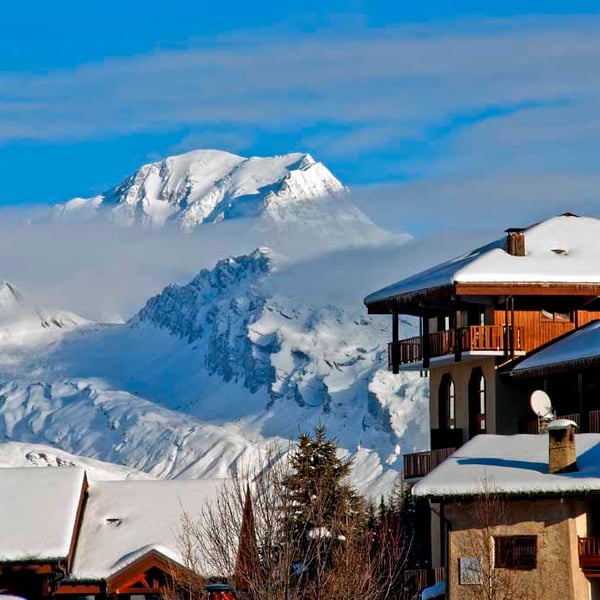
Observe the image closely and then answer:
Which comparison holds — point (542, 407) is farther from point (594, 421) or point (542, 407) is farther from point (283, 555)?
point (283, 555)

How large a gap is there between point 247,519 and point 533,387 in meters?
14.3

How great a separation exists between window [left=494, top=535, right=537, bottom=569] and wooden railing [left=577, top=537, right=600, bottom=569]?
103 cm

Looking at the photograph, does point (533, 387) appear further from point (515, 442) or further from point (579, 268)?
point (515, 442)

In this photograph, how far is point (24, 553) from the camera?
210 ft

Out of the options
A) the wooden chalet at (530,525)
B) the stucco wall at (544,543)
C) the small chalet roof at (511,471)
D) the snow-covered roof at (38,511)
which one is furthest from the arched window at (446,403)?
the stucco wall at (544,543)

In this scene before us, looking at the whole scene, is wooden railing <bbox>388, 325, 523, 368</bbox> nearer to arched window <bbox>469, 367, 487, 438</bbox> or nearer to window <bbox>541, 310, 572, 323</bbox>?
arched window <bbox>469, 367, 487, 438</bbox>

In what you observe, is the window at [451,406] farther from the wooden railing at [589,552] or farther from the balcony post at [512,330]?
the wooden railing at [589,552]

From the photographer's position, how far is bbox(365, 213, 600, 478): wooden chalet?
61188 mm

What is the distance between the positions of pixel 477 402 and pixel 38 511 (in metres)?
15.2

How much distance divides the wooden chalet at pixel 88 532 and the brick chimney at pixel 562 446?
17.3m

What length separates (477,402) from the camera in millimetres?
63250

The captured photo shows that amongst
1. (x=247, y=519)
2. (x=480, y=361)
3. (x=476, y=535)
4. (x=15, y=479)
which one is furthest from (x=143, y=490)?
(x=476, y=535)

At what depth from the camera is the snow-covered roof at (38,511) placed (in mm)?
64125

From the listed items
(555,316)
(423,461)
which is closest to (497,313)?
(555,316)
